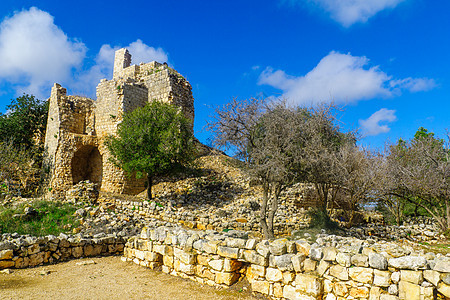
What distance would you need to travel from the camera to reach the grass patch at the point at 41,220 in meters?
10.6

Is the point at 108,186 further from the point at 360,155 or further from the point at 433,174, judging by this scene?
the point at 433,174

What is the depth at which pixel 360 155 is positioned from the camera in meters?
14.3

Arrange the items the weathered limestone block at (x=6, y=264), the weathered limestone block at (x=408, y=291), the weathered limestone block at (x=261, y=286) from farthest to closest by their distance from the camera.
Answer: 1. the weathered limestone block at (x=6, y=264)
2. the weathered limestone block at (x=261, y=286)
3. the weathered limestone block at (x=408, y=291)

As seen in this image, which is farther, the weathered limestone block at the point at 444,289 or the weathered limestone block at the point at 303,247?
the weathered limestone block at the point at 303,247

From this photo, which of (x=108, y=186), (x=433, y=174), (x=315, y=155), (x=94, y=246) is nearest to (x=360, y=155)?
(x=315, y=155)

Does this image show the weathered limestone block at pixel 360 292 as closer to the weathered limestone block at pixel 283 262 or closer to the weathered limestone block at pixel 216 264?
the weathered limestone block at pixel 283 262

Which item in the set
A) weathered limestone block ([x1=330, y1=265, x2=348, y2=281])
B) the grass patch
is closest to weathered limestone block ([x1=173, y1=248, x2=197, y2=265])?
weathered limestone block ([x1=330, y1=265, x2=348, y2=281])

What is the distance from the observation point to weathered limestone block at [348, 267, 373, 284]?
4.91 metres

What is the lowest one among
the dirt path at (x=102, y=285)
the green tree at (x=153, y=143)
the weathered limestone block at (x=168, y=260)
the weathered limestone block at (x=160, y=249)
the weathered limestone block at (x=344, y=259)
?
the dirt path at (x=102, y=285)

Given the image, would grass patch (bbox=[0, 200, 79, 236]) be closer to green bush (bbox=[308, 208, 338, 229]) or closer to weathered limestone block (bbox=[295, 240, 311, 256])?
weathered limestone block (bbox=[295, 240, 311, 256])

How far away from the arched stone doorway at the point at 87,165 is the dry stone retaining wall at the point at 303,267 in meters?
16.0

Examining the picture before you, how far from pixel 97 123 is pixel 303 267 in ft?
65.4

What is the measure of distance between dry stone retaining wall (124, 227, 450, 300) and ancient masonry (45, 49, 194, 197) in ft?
46.3

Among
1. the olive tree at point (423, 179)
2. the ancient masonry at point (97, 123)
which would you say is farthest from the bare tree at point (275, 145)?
the ancient masonry at point (97, 123)
